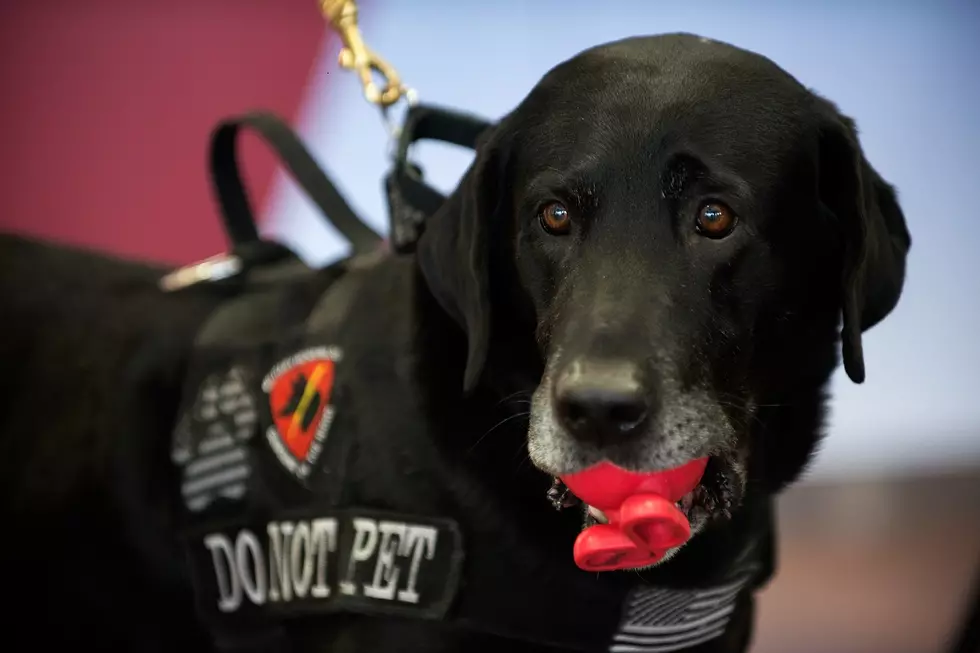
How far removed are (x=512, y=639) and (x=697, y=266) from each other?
0.47 meters

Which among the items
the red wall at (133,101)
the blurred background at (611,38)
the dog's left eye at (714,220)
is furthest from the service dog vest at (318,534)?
the red wall at (133,101)

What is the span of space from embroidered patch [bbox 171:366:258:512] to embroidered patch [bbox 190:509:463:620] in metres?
0.06

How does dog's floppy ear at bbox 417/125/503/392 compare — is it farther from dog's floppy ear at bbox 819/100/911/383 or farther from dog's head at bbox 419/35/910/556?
dog's floppy ear at bbox 819/100/911/383

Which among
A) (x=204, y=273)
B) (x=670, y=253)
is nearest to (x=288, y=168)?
(x=204, y=273)

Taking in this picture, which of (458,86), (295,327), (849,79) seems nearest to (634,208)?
(295,327)

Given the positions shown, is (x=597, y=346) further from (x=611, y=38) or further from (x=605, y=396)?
(x=611, y=38)

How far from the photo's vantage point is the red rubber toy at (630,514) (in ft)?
3.32

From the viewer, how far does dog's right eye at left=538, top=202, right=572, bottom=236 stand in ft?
3.78

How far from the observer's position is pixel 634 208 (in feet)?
3.61

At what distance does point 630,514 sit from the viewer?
3.33 ft

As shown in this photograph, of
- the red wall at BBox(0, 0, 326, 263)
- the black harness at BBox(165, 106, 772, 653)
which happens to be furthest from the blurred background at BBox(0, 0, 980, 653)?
the black harness at BBox(165, 106, 772, 653)

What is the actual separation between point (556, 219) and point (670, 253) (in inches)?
5.7

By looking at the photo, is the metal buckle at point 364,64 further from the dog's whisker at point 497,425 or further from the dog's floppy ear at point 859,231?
the dog's floppy ear at point 859,231

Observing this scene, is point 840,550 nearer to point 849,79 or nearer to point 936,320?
A: point 936,320
